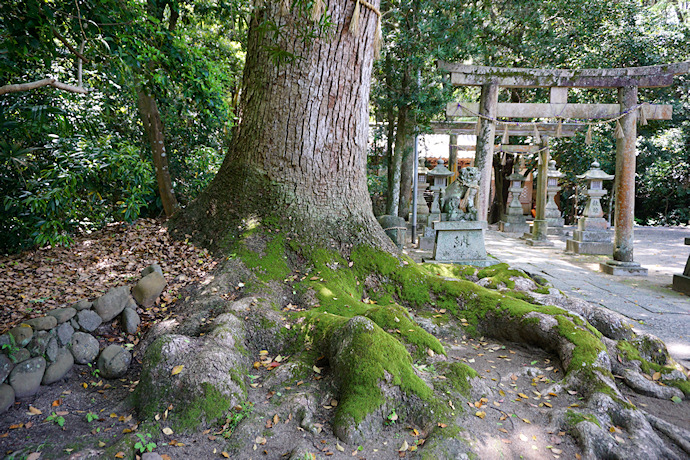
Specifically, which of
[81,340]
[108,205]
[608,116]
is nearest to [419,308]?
[81,340]

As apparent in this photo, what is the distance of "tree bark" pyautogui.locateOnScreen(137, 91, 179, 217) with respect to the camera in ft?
18.7

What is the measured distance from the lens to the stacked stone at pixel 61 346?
2.62 m

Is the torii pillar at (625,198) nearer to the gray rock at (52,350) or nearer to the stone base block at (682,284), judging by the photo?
the stone base block at (682,284)

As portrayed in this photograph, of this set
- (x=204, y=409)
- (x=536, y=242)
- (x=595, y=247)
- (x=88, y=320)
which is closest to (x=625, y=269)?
(x=595, y=247)

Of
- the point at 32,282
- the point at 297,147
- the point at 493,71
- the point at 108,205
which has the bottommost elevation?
the point at 32,282

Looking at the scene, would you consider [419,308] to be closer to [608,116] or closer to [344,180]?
[344,180]

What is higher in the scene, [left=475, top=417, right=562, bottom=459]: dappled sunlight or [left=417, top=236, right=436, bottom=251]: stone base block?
[left=417, top=236, right=436, bottom=251]: stone base block

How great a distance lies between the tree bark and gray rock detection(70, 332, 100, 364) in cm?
293

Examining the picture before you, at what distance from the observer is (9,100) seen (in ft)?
12.7

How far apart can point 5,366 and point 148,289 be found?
1.02 meters

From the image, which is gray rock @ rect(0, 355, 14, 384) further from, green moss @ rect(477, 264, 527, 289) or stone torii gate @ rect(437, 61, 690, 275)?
stone torii gate @ rect(437, 61, 690, 275)

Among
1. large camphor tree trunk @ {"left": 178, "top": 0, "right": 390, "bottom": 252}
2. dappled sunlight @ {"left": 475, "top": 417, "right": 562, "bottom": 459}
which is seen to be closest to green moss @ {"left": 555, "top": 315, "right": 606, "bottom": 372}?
dappled sunlight @ {"left": 475, "top": 417, "right": 562, "bottom": 459}

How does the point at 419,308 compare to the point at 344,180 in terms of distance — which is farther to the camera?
the point at 344,180

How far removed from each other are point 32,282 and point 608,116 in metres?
10.1
